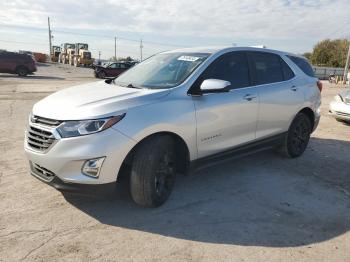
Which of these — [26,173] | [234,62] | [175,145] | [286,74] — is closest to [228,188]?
[175,145]

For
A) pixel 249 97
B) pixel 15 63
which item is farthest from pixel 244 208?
pixel 15 63

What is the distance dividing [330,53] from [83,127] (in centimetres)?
7711

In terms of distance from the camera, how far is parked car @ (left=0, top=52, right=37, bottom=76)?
91.2ft

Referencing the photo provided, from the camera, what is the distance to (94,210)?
430 centimetres

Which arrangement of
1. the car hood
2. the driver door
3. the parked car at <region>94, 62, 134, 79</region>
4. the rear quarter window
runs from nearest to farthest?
1. the car hood
2. the driver door
3. the rear quarter window
4. the parked car at <region>94, 62, 134, 79</region>

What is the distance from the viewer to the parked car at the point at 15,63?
27797 mm

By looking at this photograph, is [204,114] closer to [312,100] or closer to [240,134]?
[240,134]

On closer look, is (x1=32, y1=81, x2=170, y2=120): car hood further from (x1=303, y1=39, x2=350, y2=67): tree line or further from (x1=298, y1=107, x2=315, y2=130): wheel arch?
(x1=303, y1=39, x2=350, y2=67): tree line

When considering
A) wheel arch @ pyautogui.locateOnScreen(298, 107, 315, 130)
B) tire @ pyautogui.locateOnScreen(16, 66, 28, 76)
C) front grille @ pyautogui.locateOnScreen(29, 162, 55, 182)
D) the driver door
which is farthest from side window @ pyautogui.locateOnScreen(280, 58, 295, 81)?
tire @ pyautogui.locateOnScreen(16, 66, 28, 76)

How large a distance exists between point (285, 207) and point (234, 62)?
6.56 ft

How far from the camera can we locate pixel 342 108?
33.1 ft

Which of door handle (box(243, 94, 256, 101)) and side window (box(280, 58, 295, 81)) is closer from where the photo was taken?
door handle (box(243, 94, 256, 101))

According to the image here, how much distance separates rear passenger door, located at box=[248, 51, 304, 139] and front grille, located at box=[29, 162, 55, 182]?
2.94 metres

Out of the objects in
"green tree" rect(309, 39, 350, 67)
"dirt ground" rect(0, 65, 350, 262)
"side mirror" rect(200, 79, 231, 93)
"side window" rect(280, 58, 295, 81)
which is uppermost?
"green tree" rect(309, 39, 350, 67)
